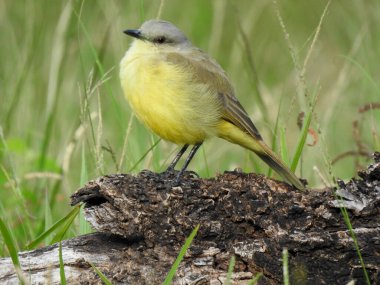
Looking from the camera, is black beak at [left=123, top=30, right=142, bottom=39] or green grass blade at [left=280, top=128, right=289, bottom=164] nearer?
green grass blade at [left=280, top=128, right=289, bottom=164]

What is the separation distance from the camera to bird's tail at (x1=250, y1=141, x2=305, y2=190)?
4820 mm

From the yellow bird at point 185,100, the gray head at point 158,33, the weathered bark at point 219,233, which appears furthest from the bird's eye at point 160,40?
the weathered bark at point 219,233

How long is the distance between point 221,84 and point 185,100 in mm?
332

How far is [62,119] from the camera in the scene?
8.08m

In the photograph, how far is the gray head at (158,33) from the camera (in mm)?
5844

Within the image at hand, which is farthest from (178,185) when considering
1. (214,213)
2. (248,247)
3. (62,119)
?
(62,119)

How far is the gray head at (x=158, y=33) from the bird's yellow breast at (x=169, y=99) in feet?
0.90

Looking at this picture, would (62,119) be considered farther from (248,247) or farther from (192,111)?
(248,247)

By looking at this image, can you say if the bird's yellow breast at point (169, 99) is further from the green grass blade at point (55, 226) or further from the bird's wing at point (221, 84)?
the green grass blade at point (55, 226)

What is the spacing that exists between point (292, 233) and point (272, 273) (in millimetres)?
217

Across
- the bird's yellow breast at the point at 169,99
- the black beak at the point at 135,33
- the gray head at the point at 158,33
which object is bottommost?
the bird's yellow breast at the point at 169,99

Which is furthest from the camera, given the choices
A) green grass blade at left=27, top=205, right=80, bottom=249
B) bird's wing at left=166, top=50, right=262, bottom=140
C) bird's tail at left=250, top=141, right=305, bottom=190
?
bird's wing at left=166, top=50, right=262, bottom=140

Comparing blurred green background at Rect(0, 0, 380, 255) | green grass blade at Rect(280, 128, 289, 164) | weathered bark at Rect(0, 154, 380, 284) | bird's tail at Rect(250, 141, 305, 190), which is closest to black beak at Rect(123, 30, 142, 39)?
blurred green background at Rect(0, 0, 380, 255)

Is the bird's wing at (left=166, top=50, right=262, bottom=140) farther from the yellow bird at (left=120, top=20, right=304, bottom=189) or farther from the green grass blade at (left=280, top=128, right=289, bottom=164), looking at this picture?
the green grass blade at (left=280, top=128, right=289, bottom=164)
